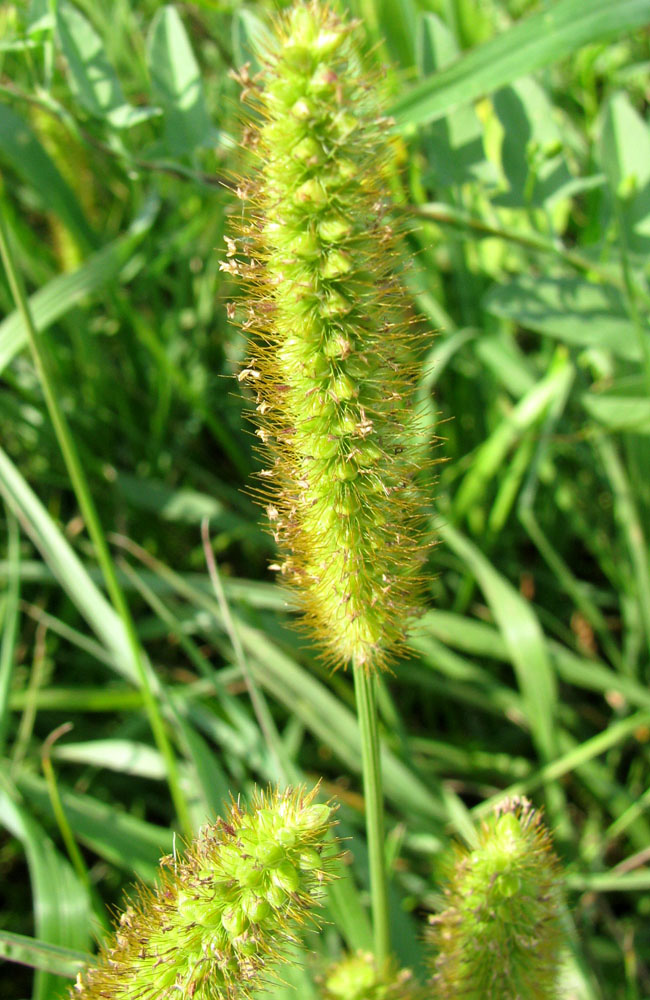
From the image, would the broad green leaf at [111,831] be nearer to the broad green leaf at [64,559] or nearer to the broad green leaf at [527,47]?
the broad green leaf at [64,559]

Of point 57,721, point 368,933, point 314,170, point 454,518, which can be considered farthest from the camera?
point 57,721

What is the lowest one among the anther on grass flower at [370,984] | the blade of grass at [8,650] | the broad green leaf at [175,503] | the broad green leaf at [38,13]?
the anther on grass flower at [370,984]

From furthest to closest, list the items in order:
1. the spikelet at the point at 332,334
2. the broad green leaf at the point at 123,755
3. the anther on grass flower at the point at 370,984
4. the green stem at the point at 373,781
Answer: the broad green leaf at the point at 123,755
the anther on grass flower at the point at 370,984
the green stem at the point at 373,781
the spikelet at the point at 332,334

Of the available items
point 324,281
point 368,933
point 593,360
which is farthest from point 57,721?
point 324,281

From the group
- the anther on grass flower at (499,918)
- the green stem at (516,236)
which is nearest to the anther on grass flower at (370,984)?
the anther on grass flower at (499,918)

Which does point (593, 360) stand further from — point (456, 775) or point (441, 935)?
point (441, 935)
